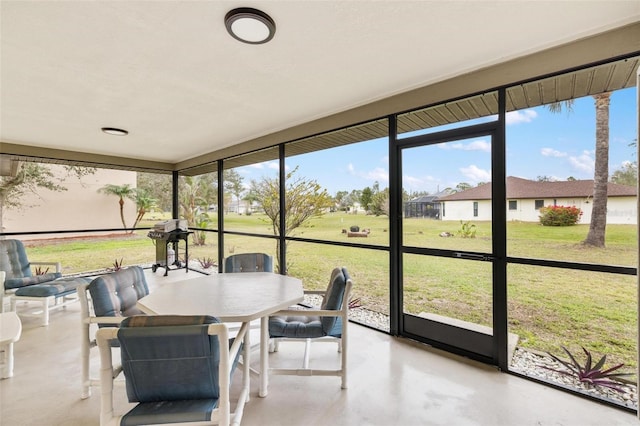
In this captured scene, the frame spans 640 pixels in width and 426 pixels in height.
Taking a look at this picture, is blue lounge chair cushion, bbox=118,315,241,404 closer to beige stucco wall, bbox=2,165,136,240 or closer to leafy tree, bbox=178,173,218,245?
beige stucco wall, bbox=2,165,136,240

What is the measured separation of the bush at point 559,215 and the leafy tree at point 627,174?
31cm

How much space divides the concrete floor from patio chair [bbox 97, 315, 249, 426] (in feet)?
2.49

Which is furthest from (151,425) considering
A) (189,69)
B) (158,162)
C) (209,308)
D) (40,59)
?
(158,162)

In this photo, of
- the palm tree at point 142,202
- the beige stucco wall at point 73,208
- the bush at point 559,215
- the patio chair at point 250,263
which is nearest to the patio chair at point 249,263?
the patio chair at point 250,263

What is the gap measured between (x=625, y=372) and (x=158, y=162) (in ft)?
25.6

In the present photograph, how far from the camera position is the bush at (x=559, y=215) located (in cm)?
222

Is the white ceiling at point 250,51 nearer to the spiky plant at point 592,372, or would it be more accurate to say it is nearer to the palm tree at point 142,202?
the spiky plant at point 592,372

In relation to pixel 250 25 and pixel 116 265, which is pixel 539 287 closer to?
pixel 250 25

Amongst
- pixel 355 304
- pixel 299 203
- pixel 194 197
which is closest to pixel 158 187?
pixel 194 197

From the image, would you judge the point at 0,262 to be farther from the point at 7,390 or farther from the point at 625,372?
the point at 625,372

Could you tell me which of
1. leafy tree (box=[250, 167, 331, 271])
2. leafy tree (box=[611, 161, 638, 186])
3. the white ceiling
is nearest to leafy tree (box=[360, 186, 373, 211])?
leafy tree (box=[250, 167, 331, 271])

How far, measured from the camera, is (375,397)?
81.1 inches

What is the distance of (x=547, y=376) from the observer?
229 centimetres

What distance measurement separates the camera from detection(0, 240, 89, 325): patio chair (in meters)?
3.45
